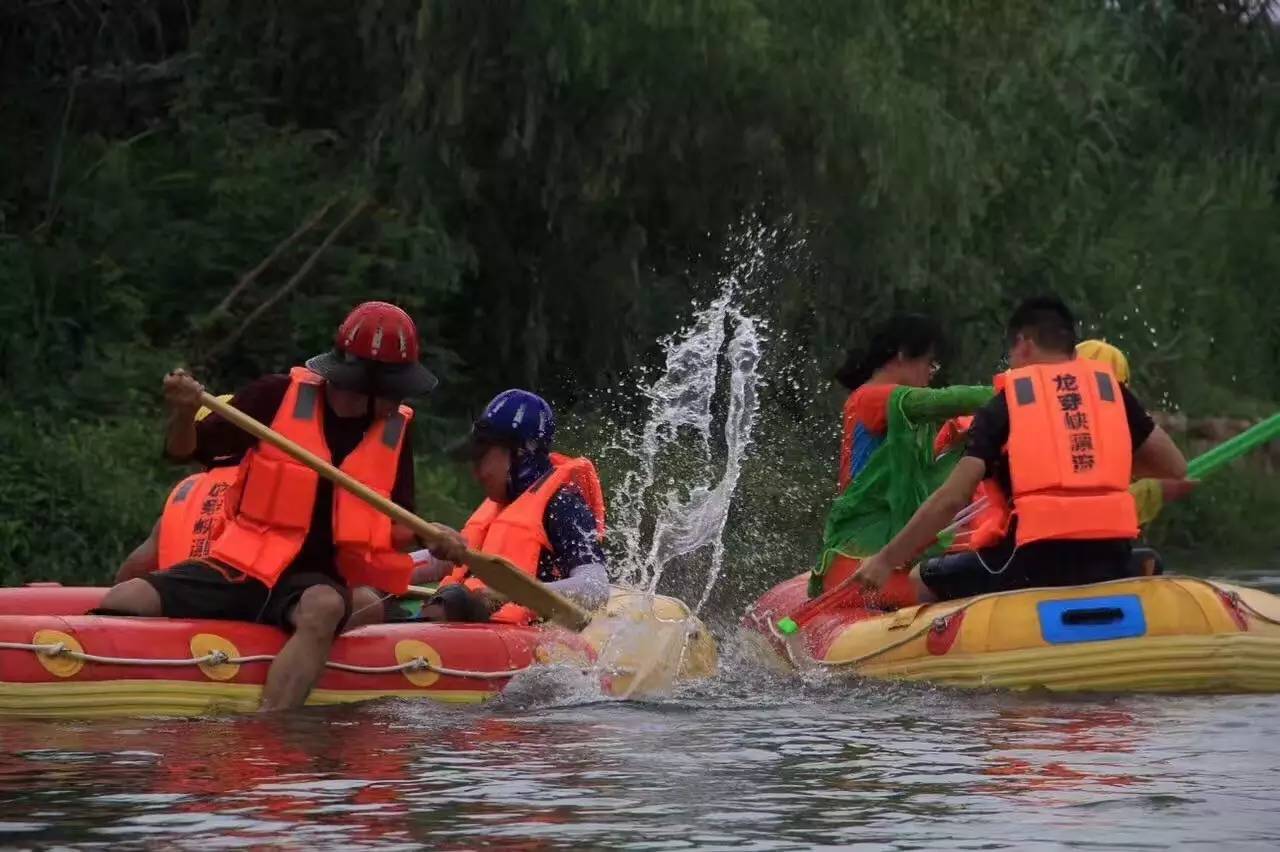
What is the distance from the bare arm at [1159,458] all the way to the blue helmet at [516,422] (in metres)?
2.18

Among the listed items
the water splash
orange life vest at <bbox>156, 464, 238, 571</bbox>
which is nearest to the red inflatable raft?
orange life vest at <bbox>156, 464, 238, 571</bbox>

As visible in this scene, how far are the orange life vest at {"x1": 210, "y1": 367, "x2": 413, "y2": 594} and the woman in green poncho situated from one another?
2156mm

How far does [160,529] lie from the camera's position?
9.95 m

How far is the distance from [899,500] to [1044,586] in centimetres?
92

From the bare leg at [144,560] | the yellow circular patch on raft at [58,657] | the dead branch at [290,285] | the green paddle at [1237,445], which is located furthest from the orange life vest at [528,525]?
the dead branch at [290,285]

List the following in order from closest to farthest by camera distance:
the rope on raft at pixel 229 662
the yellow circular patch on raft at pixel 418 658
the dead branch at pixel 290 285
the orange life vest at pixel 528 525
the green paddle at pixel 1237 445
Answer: the rope on raft at pixel 229 662
the yellow circular patch on raft at pixel 418 658
the orange life vest at pixel 528 525
the green paddle at pixel 1237 445
the dead branch at pixel 290 285

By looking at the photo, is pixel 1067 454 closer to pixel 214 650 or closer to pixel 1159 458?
pixel 1159 458

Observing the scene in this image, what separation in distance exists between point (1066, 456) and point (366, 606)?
254cm

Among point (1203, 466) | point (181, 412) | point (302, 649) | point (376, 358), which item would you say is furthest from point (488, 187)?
point (181, 412)

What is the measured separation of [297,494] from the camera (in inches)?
354

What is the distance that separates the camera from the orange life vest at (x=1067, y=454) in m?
9.59

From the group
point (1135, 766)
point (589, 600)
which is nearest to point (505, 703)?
point (589, 600)

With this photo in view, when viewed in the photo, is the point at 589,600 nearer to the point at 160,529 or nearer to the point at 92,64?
the point at 160,529

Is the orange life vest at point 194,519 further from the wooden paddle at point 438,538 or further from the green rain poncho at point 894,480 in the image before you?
the green rain poncho at point 894,480
